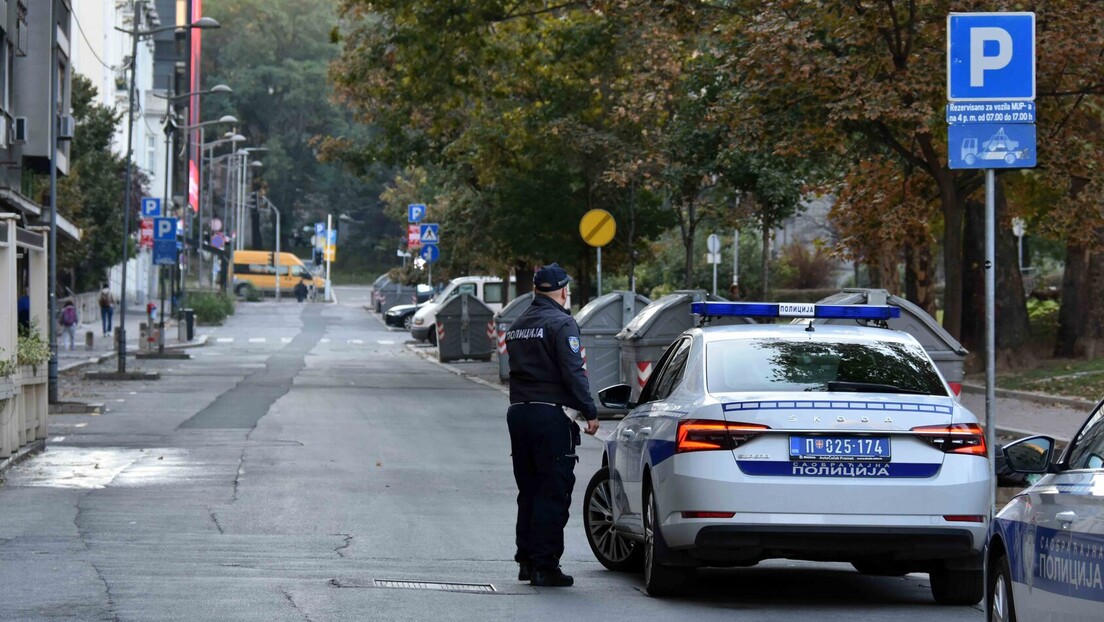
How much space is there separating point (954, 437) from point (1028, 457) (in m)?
2.13

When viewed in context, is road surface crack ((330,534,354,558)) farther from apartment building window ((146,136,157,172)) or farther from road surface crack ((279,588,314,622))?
apartment building window ((146,136,157,172))

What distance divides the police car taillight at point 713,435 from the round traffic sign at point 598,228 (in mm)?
18450

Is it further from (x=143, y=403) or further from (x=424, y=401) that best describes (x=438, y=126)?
(x=143, y=403)

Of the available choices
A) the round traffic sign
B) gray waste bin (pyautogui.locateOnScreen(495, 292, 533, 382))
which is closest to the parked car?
gray waste bin (pyautogui.locateOnScreen(495, 292, 533, 382))

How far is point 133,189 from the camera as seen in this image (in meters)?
67.3

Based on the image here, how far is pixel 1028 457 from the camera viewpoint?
20.5 ft

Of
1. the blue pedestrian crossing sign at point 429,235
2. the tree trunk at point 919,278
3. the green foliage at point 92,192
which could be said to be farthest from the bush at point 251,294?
the tree trunk at point 919,278

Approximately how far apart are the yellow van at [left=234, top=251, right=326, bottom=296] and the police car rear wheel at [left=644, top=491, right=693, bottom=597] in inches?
3707

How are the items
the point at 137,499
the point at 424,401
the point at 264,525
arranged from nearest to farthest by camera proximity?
the point at 264,525 < the point at 137,499 < the point at 424,401

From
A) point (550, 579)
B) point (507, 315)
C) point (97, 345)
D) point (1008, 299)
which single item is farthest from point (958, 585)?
point (97, 345)

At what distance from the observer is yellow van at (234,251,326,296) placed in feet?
339

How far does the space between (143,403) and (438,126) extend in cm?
807

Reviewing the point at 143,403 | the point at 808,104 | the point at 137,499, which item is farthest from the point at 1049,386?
the point at 137,499

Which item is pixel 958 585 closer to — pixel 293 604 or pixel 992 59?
pixel 293 604
